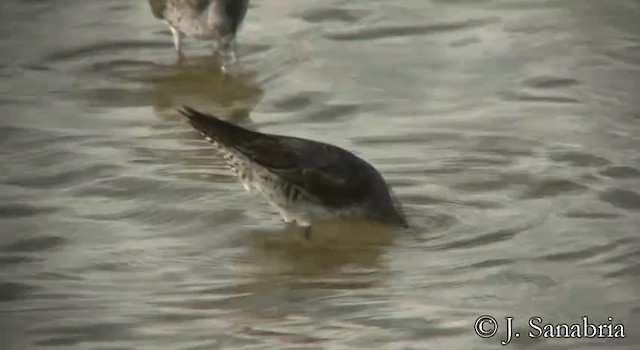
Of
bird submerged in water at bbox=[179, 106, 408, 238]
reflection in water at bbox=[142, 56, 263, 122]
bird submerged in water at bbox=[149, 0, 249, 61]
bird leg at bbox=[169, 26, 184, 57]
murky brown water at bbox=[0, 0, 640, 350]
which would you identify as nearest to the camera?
murky brown water at bbox=[0, 0, 640, 350]

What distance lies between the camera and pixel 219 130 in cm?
691

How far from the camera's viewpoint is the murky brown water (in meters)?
5.84

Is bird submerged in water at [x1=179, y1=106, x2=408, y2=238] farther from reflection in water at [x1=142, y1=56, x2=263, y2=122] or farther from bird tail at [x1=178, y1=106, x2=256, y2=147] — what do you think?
reflection in water at [x1=142, y1=56, x2=263, y2=122]

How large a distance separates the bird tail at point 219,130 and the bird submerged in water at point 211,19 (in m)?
2.41

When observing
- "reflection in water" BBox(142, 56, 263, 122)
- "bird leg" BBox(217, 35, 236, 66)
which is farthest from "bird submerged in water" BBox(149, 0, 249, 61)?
"reflection in water" BBox(142, 56, 263, 122)

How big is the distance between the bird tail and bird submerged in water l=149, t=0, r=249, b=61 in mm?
2407

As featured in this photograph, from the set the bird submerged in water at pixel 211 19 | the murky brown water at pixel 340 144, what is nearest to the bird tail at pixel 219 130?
the murky brown water at pixel 340 144

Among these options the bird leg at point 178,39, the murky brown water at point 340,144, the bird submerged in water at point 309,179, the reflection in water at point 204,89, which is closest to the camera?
the murky brown water at point 340,144

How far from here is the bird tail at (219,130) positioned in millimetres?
6879

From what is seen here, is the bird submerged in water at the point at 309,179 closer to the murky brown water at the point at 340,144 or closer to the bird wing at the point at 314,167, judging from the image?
the bird wing at the point at 314,167

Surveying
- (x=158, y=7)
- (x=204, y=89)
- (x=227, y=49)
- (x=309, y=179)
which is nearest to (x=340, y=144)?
(x=309, y=179)

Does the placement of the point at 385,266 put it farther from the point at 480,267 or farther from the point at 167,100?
the point at 167,100

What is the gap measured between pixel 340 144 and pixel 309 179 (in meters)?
1.10

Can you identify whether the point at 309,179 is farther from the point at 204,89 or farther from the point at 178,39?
the point at 178,39
